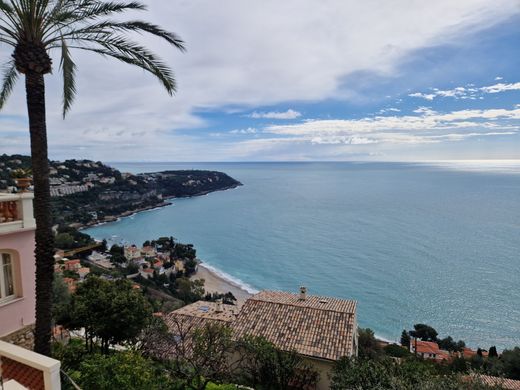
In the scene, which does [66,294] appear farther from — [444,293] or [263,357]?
[444,293]

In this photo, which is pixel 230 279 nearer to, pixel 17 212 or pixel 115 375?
pixel 115 375

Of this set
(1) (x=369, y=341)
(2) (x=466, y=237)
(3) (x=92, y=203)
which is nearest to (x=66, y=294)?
(1) (x=369, y=341)

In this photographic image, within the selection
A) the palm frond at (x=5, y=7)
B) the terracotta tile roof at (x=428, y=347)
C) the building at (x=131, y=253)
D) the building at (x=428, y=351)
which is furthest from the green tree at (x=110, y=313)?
the building at (x=131, y=253)

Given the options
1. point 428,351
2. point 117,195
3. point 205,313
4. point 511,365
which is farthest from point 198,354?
point 117,195

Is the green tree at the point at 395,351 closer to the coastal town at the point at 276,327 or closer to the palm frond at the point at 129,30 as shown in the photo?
the coastal town at the point at 276,327

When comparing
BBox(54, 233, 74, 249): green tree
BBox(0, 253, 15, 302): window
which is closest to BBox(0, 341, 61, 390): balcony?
BBox(0, 253, 15, 302): window
